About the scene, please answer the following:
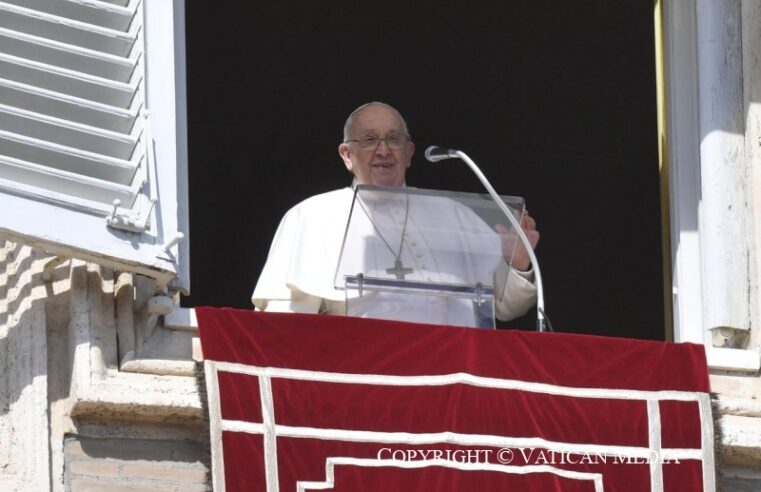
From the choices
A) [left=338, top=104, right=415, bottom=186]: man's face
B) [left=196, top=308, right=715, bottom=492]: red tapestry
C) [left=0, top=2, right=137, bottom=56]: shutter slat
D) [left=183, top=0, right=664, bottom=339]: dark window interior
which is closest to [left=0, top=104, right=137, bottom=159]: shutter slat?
[left=0, top=2, right=137, bottom=56]: shutter slat

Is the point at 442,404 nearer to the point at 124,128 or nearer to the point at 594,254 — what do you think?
the point at 124,128

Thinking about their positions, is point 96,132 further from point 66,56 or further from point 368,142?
point 368,142

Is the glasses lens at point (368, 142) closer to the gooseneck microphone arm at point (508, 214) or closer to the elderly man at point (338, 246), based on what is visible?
the elderly man at point (338, 246)

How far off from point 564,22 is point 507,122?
57 centimetres

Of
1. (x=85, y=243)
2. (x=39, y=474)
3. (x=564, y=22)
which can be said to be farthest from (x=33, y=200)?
(x=564, y=22)

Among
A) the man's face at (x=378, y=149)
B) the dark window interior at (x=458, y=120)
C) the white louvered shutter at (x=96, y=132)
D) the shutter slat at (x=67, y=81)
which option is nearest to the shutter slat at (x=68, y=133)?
the white louvered shutter at (x=96, y=132)

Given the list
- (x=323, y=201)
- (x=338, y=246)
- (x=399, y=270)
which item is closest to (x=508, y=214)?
(x=399, y=270)

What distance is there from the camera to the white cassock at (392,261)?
23.3 ft

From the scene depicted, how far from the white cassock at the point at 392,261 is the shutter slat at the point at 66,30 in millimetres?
770

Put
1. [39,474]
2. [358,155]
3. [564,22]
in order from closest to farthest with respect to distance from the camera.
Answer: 1. [39,474]
2. [358,155]
3. [564,22]

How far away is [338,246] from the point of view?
7.54m

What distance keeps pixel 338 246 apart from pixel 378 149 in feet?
1.56

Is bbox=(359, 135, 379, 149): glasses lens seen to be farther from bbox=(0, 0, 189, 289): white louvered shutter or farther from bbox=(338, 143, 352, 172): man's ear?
bbox=(0, 0, 189, 289): white louvered shutter

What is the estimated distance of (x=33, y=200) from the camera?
676 centimetres
